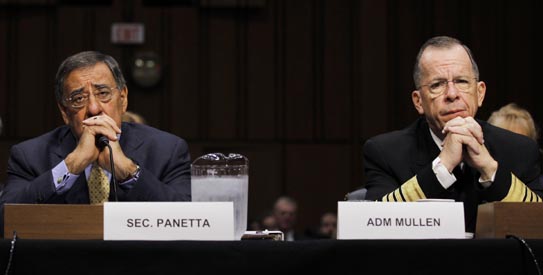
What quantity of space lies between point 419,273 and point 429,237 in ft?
0.57

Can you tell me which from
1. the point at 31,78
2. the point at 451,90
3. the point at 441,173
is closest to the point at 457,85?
the point at 451,90

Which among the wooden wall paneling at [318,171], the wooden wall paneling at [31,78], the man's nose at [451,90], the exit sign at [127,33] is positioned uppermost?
the man's nose at [451,90]

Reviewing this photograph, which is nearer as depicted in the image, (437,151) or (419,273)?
(419,273)

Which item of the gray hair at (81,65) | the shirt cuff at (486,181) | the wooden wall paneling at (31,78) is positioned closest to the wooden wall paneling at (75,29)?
the wooden wall paneling at (31,78)

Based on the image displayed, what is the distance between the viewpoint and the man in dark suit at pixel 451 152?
3096mm

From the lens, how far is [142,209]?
2.47 m

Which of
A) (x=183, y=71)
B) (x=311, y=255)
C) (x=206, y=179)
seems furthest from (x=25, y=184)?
(x=183, y=71)

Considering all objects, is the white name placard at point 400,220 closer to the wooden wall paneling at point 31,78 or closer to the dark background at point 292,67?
the dark background at point 292,67

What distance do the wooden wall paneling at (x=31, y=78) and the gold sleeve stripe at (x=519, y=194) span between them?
6.22 m

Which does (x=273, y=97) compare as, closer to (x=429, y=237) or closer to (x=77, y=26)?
(x=77, y=26)

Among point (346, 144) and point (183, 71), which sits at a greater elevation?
point (183, 71)

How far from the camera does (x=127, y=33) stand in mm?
8633

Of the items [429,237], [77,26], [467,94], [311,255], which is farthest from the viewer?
[77,26]

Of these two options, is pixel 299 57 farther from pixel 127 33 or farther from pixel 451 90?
pixel 451 90
